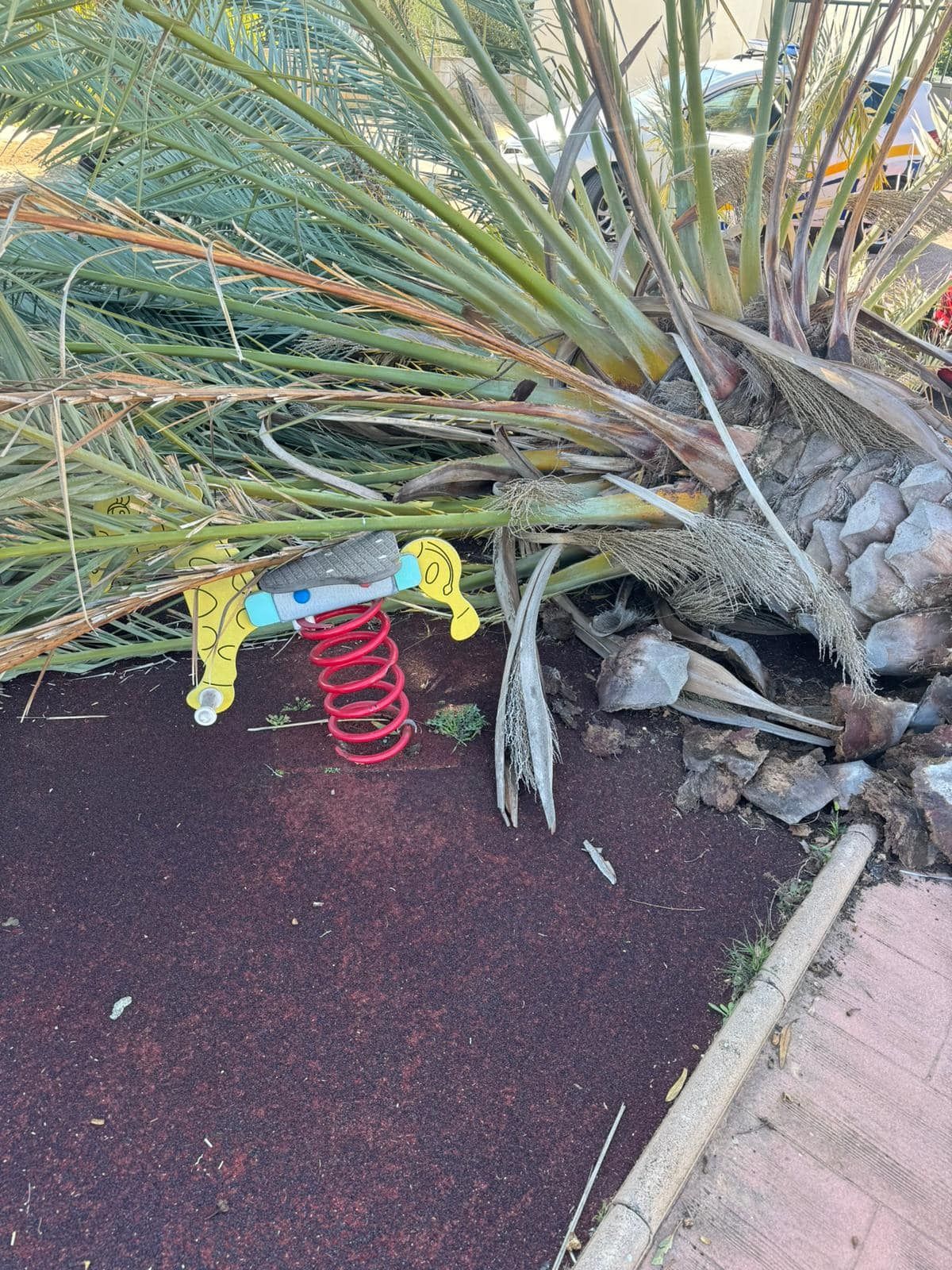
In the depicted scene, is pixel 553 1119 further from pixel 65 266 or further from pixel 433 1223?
pixel 65 266

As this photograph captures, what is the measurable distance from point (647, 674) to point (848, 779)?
669 mm

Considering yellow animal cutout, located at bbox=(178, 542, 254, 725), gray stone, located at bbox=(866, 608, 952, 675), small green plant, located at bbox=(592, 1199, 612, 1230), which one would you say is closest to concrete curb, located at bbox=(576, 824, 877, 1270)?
small green plant, located at bbox=(592, 1199, 612, 1230)

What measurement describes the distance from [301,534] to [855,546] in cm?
168

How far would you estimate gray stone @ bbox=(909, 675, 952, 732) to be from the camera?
2795 mm

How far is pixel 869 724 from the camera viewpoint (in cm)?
274

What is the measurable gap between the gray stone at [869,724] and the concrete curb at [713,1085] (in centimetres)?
32

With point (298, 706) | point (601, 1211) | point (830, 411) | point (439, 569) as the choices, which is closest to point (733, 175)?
point (830, 411)

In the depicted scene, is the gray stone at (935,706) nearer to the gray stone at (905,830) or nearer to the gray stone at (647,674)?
the gray stone at (905,830)

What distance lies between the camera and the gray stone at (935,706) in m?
2.79

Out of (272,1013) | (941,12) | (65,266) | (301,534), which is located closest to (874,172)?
(941,12)

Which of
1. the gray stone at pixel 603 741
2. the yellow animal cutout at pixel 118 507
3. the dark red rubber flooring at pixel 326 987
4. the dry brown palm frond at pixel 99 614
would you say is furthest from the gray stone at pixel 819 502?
the yellow animal cutout at pixel 118 507

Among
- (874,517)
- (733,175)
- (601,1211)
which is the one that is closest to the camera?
(601,1211)

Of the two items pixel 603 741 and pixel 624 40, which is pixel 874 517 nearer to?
pixel 603 741

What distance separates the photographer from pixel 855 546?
111 inches
